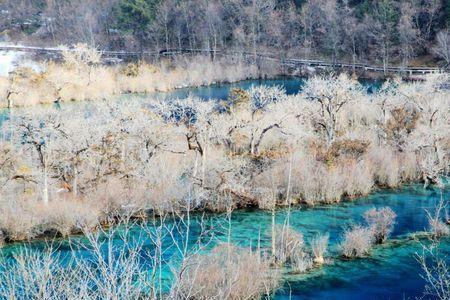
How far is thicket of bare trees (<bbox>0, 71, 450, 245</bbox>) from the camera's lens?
2727cm

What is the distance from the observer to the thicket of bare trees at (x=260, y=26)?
254ft

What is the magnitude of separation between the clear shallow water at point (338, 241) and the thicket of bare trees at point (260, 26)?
1785 inches

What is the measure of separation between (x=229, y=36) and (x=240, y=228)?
7301cm

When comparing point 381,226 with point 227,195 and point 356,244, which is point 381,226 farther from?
point 227,195

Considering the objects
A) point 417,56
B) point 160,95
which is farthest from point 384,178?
point 417,56

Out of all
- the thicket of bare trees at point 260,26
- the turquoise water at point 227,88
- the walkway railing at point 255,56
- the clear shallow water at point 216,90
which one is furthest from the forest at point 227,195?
the thicket of bare trees at point 260,26

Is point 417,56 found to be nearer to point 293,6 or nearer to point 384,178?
point 293,6

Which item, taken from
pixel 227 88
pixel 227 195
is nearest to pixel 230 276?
pixel 227 195

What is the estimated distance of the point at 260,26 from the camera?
9356cm

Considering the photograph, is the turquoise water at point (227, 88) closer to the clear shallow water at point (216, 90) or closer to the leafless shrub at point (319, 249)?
the clear shallow water at point (216, 90)

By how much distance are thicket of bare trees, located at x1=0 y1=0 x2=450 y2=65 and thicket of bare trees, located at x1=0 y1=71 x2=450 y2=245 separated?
38011 millimetres

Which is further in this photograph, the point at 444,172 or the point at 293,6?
the point at 293,6

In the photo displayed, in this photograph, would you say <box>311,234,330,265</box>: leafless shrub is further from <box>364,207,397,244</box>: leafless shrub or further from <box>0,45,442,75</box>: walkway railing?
<box>0,45,442,75</box>: walkway railing

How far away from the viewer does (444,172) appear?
3428cm
